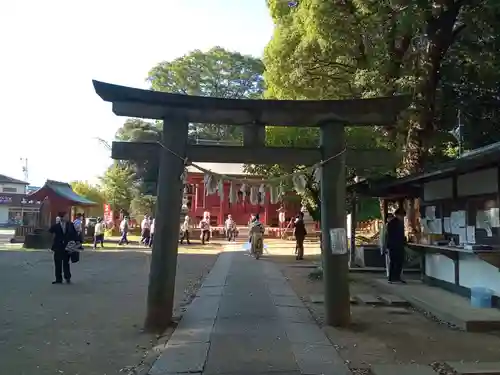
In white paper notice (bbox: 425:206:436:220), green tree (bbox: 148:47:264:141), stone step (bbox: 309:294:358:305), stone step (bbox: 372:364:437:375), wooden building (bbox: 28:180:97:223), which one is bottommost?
stone step (bbox: 372:364:437:375)

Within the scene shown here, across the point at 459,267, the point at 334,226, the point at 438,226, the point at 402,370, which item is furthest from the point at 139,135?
the point at 402,370

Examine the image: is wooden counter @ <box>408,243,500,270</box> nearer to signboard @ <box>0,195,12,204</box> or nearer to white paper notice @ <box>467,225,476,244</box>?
white paper notice @ <box>467,225,476,244</box>

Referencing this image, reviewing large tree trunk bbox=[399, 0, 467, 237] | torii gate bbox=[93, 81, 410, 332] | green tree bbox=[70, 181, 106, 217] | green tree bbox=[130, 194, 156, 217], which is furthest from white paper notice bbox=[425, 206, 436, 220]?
green tree bbox=[70, 181, 106, 217]

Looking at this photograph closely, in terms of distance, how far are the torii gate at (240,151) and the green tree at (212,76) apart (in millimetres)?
43060

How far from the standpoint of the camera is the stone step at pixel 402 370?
574cm

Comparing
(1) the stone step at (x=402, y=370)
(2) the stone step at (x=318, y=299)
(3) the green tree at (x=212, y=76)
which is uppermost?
(3) the green tree at (x=212, y=76)

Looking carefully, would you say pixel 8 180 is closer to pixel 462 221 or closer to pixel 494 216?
pixel 462 221

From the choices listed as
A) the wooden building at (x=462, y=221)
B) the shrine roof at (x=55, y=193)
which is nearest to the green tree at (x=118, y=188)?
the shrine roof at (x=55, y=193)

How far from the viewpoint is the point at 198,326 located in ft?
26.5

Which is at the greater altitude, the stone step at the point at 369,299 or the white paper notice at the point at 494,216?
the white paper notice at the point at 494,216

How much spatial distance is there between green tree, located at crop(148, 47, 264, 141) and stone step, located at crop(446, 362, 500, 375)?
46053mm

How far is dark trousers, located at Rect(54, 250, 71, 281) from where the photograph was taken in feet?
42.1

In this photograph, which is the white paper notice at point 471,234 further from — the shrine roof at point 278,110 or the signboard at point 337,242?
the signboard at point 337,242

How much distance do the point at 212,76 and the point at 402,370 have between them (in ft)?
160
